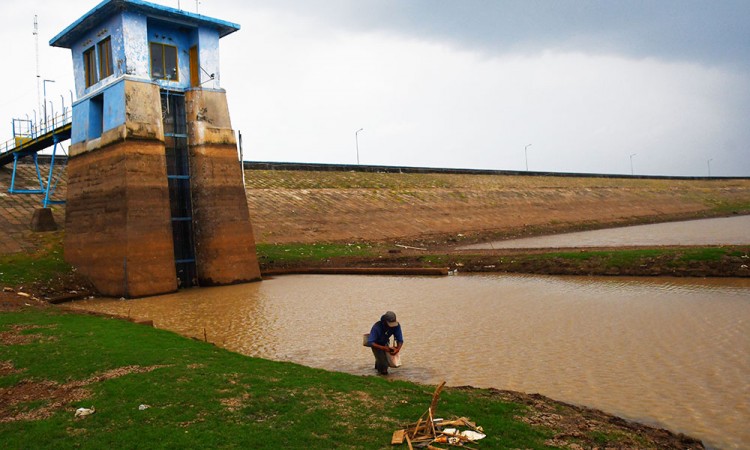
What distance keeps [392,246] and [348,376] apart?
25866 millimetres

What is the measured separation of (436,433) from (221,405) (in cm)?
304

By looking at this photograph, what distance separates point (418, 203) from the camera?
52562 mm

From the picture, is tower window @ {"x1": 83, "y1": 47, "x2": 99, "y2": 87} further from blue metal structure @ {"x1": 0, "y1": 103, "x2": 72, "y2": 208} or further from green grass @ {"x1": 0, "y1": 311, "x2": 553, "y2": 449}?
green grass @ {"x1": 0, "y1": 311, "x2": 553, "y2": 449}

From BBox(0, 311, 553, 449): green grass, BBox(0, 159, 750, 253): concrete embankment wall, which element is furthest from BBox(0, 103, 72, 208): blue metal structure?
BBox(0, 311, 553, 449): green grass

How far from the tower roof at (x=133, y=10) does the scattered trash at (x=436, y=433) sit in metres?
23.6

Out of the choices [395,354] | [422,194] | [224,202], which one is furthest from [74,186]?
[422,194]

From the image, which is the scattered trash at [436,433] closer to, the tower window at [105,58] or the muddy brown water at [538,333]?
the muddy brown water at [538,333]

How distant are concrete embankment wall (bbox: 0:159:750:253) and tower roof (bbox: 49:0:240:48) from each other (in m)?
8.97

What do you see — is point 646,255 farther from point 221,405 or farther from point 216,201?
point 221,405

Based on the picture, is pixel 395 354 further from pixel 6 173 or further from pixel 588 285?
pixel 6 173

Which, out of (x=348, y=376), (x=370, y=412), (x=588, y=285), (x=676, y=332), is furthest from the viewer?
(x=588, y=285)

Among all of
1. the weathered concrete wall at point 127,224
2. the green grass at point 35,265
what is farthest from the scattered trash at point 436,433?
the green grass at point 35,265

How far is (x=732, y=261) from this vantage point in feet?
69.4

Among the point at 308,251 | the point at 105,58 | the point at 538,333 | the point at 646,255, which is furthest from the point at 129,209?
the point at 646,255
